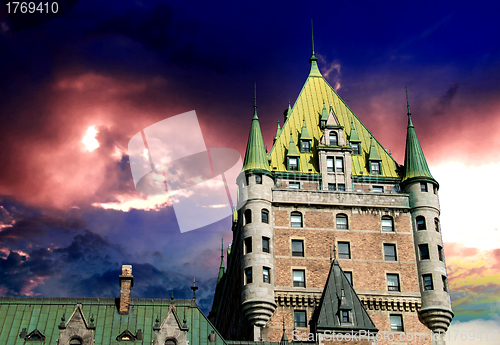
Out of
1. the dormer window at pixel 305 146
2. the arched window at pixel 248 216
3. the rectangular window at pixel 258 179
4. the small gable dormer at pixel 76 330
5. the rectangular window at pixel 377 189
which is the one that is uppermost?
the dormer window at pixel 305 146

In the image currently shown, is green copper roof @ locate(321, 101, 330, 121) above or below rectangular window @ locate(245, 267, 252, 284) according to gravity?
above

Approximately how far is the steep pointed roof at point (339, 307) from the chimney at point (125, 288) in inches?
582

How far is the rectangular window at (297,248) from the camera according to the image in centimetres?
6919

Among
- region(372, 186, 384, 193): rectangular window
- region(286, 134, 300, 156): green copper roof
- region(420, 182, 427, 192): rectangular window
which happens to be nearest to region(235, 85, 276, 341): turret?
region(286, 134, 300, 156): green copper roof

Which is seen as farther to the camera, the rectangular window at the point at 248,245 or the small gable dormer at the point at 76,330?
the rectangular window at the point at 248,245

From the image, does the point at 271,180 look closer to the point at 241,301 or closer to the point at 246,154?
the point at 246,154

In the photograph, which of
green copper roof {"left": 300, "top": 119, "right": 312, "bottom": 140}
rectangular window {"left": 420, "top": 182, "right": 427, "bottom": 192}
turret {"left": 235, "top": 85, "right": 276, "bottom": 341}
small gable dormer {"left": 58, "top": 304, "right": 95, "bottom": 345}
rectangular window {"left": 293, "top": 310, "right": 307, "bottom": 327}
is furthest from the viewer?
green copper roof {"left": 300, "top": 119, "right": 312, "bottom": 140}

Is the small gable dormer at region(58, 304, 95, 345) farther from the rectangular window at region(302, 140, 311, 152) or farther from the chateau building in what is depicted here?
the rectangular window at region(302, 140, 311, 152)

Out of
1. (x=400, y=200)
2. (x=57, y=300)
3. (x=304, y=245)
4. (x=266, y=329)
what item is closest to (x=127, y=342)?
(x=57, y=300)

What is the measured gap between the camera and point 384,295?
6744cm

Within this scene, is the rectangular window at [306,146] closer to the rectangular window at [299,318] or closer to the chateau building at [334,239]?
the chateau building at [334,239]

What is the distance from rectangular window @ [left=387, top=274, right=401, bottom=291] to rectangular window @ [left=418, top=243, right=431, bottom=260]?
3.10 meters

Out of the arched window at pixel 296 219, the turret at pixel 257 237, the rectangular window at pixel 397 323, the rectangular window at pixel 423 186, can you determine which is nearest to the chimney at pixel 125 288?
the turret at pixel 257 237

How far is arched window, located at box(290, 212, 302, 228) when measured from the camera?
7062 cm
